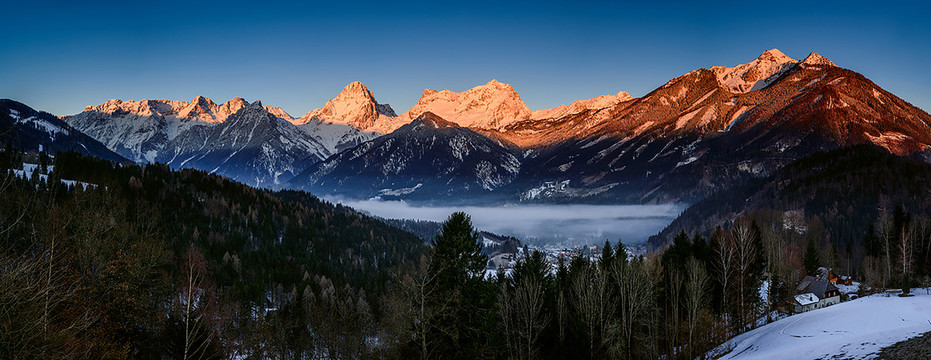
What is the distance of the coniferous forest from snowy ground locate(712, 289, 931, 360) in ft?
24.4

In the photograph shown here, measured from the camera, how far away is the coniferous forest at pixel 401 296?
92.1 ft

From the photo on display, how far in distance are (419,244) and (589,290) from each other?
6215 inches

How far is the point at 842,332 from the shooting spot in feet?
101

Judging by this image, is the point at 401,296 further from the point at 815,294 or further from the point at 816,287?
the point at 816,287

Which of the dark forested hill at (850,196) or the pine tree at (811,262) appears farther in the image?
the dark forested hill at (850,196)

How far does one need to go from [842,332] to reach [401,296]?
30.7 m

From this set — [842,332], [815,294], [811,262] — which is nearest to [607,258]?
[842,332]

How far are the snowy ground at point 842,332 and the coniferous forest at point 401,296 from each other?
744cm

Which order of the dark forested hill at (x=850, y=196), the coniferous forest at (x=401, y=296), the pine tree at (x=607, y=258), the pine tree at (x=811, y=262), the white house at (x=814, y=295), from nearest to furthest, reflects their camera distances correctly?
the coniferous forest at (x=401, y=296) < the pine tree at (x=607, y=258) < the white house at (x=814, y=295) < the pine tree at (x=811, y=262) < the dark forested hill at (x=850, y=196)

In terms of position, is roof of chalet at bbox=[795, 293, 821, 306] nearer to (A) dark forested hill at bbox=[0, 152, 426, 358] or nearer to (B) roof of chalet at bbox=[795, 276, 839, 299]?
(B) roof of chalet at bbox=[795, 276, 839, 299]

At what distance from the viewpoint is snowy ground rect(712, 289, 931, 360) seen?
25.0 metres

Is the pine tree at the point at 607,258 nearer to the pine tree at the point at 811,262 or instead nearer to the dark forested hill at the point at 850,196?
the pine tree at the point at 811,262

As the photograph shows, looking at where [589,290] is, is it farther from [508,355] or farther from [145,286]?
[145,286]

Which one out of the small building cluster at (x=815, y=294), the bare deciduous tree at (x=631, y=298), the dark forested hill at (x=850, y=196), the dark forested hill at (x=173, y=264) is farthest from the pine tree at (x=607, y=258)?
the dark forested hill at (x=850, y=196)
